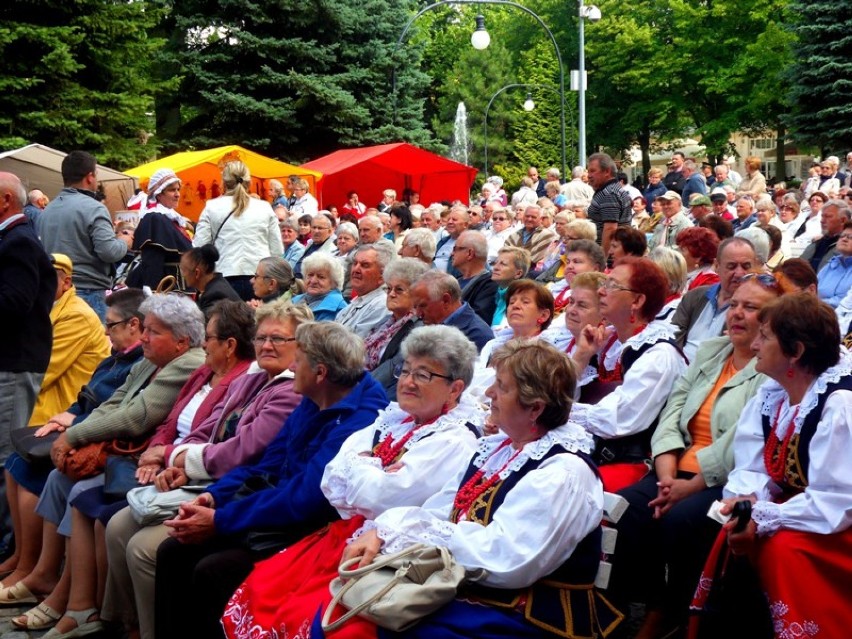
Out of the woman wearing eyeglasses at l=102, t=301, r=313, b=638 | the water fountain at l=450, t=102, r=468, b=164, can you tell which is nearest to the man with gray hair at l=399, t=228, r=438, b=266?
the woman wearing eyeglasses at l=102, t=301, r=313, b=638

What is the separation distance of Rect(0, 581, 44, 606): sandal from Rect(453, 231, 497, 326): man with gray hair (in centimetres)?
359

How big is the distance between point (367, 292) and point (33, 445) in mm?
2478

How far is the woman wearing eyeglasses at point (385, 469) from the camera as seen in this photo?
3941 mm

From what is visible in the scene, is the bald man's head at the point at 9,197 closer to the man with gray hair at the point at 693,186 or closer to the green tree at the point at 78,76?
the man with gray hair at the point at 693,186

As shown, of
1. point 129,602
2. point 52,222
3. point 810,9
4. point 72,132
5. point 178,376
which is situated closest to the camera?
point 129,602

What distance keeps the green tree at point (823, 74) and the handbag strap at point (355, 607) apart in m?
25.2

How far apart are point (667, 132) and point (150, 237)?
36.3 metres

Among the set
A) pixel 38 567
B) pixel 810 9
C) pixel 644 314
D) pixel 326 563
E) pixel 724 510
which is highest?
pixel 810 9

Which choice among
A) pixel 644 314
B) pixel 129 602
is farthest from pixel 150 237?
pixel 644 314

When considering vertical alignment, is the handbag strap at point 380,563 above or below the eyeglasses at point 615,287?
below

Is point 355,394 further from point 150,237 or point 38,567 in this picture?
point 150,237

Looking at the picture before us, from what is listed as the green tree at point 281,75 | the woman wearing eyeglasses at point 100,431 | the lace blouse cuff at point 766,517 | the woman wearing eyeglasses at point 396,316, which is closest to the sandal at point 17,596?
the woman wearing eyeglasses at point 100,431

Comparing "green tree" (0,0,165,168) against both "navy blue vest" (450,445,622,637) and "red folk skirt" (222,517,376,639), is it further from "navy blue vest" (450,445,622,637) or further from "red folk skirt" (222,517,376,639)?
"navy blue vest" (450,445,622,637)

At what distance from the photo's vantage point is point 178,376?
5637 millimetres
